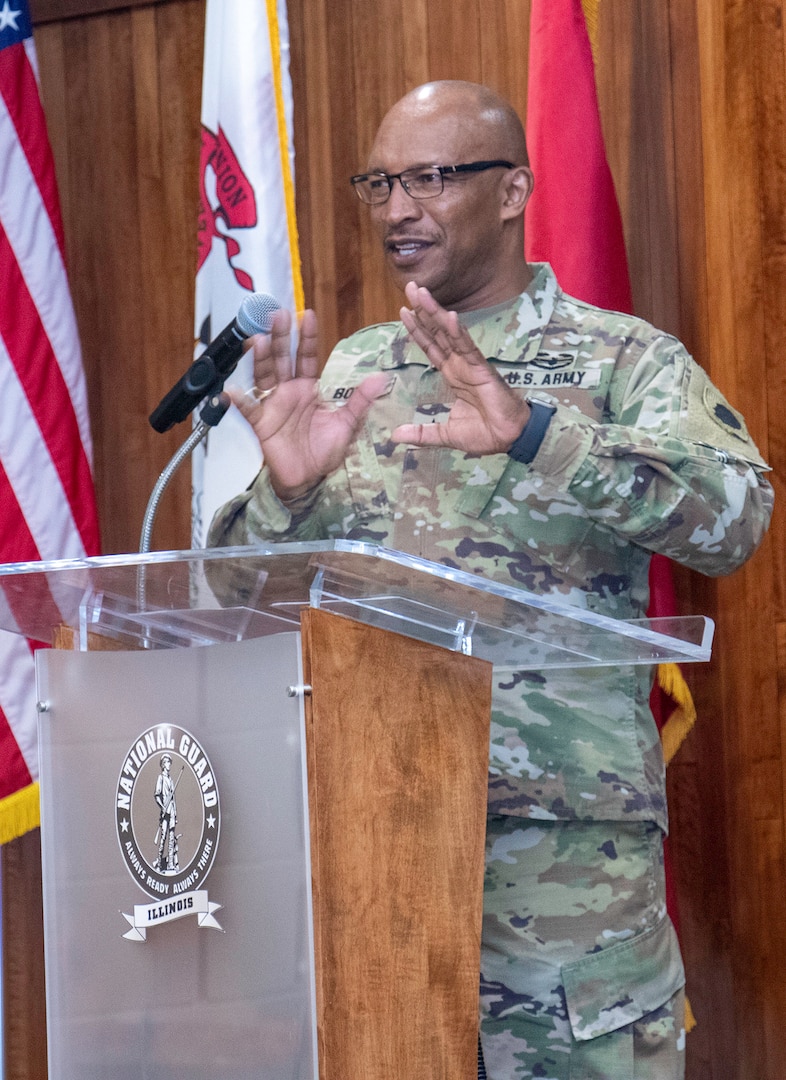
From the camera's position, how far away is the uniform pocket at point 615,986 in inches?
58.5

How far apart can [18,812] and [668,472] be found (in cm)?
141

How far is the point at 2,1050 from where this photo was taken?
2.66 m

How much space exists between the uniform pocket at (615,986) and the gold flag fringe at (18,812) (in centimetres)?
121

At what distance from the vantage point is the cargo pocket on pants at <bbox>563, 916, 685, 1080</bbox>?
1479mm

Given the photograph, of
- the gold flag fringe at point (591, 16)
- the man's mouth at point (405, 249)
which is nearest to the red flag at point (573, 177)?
the gold flag fringe at point (591, 16)

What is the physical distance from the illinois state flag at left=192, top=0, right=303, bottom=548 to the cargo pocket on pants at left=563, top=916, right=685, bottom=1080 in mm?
1126

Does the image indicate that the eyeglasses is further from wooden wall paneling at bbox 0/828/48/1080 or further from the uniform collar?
wooden wall paneling at bbox 0/828/48/1080

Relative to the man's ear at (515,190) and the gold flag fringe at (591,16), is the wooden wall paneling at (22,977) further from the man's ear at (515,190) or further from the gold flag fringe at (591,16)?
the gold flag fringe at (591,16)

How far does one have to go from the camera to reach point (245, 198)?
2.43 metres

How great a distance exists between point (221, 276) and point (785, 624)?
3.73ft

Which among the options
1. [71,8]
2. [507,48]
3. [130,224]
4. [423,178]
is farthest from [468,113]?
[71,8]

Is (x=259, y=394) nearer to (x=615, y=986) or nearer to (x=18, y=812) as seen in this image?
(x=615, y=986)

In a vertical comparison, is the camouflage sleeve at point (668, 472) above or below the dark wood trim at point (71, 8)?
below

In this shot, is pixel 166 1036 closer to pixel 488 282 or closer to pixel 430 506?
pixel 430 506
